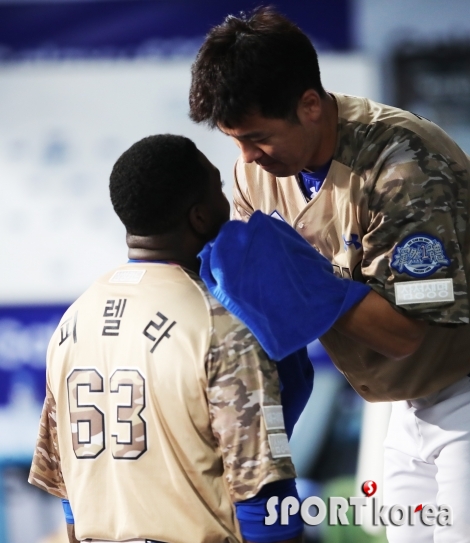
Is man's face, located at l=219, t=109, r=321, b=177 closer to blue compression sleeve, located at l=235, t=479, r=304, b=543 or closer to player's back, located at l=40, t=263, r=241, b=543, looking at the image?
player's back, located at l=40, t=263, r=241, b=543

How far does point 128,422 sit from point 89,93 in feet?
6.22

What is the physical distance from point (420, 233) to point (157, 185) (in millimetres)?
451

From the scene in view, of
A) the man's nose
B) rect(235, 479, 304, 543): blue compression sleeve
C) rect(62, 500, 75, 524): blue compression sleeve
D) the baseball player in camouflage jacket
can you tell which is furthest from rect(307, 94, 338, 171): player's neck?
rect(62, 500, 75, 524): blue compression sleeve

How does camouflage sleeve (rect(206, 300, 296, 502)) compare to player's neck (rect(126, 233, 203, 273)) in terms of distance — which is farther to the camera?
player's neck (rect(126, 233, 203, 273))

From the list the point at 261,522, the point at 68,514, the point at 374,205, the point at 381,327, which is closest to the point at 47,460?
the point at 68,514

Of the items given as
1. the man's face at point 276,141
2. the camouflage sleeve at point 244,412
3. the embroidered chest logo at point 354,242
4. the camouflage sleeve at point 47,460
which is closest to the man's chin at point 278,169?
the man's face at point 276,141

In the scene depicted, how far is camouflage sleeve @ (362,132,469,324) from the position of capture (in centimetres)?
138

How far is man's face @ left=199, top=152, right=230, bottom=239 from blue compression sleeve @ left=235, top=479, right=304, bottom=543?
0.38 metres

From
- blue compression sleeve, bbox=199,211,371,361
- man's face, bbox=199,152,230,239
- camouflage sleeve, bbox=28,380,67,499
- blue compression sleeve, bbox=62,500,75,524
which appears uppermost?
man's face, bbox=199,152,230,239

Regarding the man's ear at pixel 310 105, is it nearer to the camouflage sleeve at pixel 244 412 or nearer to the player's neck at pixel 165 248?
the player's neck at pixel 165 248

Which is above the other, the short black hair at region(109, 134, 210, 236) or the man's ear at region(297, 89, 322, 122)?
the man's ear at region(297, 89, 322, 122)

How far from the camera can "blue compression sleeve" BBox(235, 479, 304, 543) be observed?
45.4 inches

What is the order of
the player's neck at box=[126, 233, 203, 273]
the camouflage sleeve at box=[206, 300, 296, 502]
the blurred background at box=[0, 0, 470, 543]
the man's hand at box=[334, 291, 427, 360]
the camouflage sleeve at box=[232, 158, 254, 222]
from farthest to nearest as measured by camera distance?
the blurred background at box=[0, 0, 470, 543], the camouflage sleeve at box=[232, 158, 254, 222], the man's hand at box=[334, 291, 427, 360], the player's neck at box=[126, 233, 203, 273], the camouflage sleeve at box=[206, 300, 296, 502]

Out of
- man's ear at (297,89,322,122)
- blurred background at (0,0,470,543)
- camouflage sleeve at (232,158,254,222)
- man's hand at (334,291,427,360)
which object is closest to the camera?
man's hand at (334,291,427,360)
